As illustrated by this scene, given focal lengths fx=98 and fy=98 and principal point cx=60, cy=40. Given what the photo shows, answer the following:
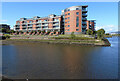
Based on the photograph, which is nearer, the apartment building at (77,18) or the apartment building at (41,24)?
the apartment building at (77,18)

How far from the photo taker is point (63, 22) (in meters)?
77.0

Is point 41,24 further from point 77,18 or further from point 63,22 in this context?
point 77,18

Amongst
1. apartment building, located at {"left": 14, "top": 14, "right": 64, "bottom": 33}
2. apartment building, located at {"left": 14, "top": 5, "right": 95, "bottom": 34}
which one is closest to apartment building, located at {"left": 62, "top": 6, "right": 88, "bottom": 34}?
apartment building, located at {"left": 14, "top": 5, "right": 95, "bottom": 34}

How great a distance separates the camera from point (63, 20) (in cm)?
7662

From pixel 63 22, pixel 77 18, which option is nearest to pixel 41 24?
pixel 63 22

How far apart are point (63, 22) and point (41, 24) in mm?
19775

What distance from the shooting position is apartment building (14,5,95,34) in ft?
214

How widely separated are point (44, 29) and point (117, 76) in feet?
246

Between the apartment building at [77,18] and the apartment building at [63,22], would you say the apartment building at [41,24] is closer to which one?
the apartment building at [63,22]

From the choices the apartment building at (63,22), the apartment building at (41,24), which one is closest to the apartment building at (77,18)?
the apartment building at (63,22)

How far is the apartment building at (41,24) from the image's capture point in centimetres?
7638

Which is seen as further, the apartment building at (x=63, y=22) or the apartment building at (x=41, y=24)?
the apartment building at (x=41, y=24)

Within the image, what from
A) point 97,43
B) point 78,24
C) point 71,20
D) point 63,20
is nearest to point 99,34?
point 97,43

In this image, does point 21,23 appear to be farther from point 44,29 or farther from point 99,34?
point 99,34
